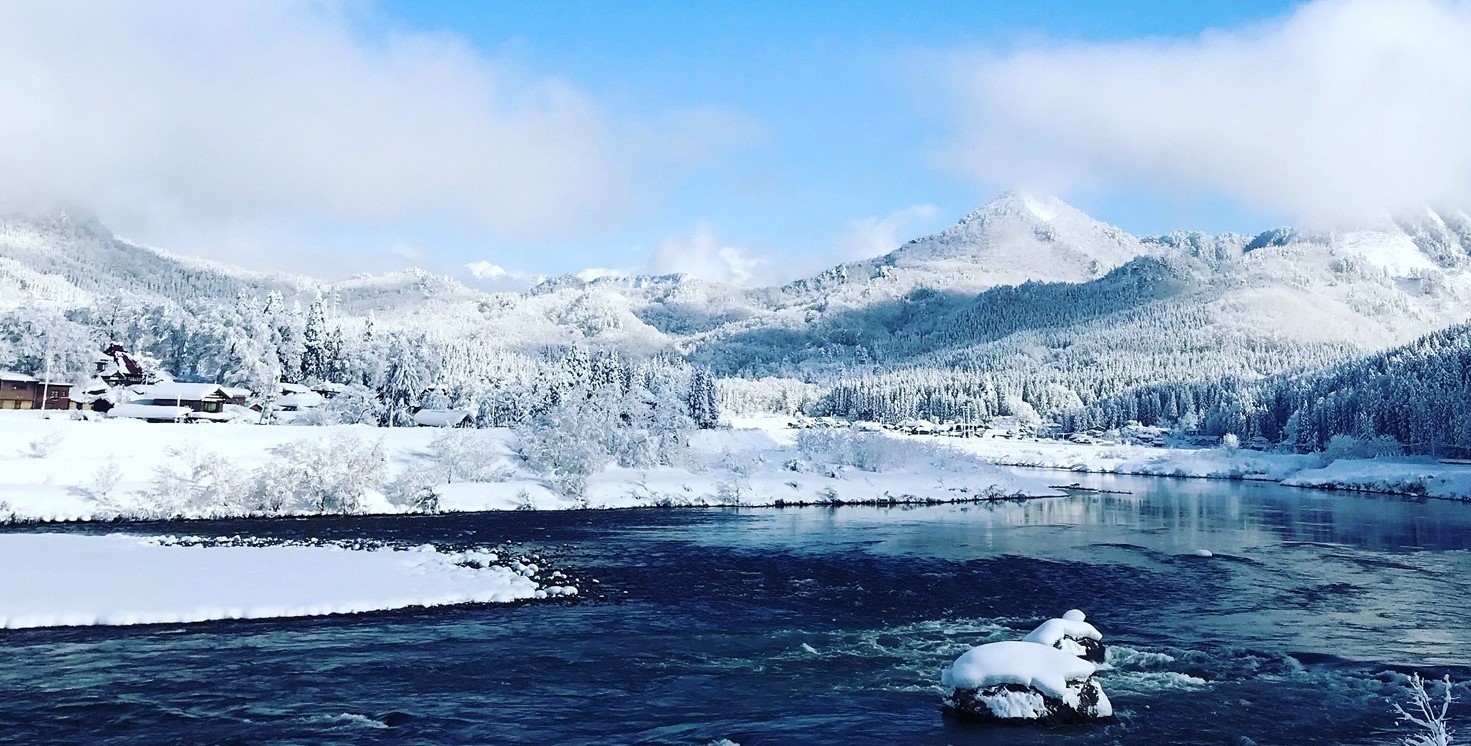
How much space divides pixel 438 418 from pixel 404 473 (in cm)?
4847

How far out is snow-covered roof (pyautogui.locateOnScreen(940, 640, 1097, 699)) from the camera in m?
20.3

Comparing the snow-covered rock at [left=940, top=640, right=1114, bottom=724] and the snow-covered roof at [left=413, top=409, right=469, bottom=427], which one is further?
the snow-covered roof at [left=413, top=409, right=469, bottom=427]

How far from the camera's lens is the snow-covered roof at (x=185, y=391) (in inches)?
4033

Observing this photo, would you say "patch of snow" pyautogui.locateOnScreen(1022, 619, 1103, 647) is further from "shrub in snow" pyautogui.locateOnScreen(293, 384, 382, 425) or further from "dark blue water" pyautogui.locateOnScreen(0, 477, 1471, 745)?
"shrub in snow" pyautogui.locateOnScreen(293, 384, 382, 425)

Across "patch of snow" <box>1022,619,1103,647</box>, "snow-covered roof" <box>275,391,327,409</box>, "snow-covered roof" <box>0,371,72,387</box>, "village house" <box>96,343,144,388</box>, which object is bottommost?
"patch of snow" <box>1022,619,1103,647</box>

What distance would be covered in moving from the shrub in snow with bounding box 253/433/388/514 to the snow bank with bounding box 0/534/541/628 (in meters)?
18.4

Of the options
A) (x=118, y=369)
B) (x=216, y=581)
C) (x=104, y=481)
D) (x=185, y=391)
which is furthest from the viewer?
(x=118, y=369)

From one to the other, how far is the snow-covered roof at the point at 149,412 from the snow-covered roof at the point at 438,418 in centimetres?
→ 2587

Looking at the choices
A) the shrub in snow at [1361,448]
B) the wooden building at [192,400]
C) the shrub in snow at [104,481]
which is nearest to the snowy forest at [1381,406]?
the shrub in snow at [1361,448]

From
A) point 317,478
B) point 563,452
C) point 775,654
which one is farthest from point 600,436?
point 775,654

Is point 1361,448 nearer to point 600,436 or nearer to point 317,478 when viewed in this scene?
point 600,436

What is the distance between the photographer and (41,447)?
66.2 metres

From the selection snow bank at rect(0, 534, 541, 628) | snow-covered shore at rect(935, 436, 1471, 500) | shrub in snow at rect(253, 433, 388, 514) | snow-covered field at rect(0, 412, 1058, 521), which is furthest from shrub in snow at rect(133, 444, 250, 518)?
snow-covered shore at rect(935, 436, 1471, 500)

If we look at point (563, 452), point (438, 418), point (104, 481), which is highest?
point (438, 418)
